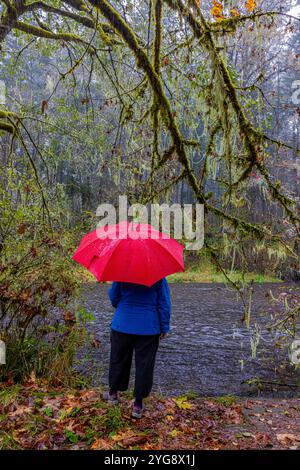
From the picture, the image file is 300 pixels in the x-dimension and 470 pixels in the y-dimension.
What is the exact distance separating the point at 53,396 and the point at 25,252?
1687 millimetres

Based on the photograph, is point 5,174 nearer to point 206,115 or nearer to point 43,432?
point 206,115

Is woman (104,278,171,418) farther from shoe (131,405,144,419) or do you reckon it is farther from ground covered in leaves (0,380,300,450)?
ground covered in leaves (0,380,300,450)

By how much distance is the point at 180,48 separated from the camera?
4.15 metres

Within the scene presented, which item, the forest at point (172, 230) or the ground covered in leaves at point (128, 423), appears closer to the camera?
the ground covered in leaves at point (128, 423)

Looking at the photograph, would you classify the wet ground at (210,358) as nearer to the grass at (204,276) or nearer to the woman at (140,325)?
the woman at (140,325)

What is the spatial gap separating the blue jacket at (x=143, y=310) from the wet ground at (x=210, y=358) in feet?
7.49

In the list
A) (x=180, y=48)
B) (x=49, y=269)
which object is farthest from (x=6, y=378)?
(x=180, y=48)

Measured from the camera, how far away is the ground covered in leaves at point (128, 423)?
3.28 m

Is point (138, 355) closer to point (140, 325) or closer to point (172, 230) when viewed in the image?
point (140, 325)

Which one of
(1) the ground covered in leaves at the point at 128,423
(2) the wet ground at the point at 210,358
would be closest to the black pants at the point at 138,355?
(1) the ground covered in leaves at the point at 128,423

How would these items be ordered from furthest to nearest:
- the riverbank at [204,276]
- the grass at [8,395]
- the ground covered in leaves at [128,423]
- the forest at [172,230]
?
the riverbank at [204,276] < the grass at [8,395] < the forest at [172,230] < the ground covered in leaves at [128,423]

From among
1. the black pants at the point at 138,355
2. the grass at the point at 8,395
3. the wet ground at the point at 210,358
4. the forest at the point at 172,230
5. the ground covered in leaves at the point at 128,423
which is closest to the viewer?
the ground covered in leaves at the point at 128,423

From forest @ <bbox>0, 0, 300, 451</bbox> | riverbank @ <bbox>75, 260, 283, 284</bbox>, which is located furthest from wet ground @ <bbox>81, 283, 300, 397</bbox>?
riverbank @ <bbox>75, 260, 283, 284</bbox>

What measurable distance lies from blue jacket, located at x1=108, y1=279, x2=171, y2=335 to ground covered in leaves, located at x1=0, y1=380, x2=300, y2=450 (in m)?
0.82
